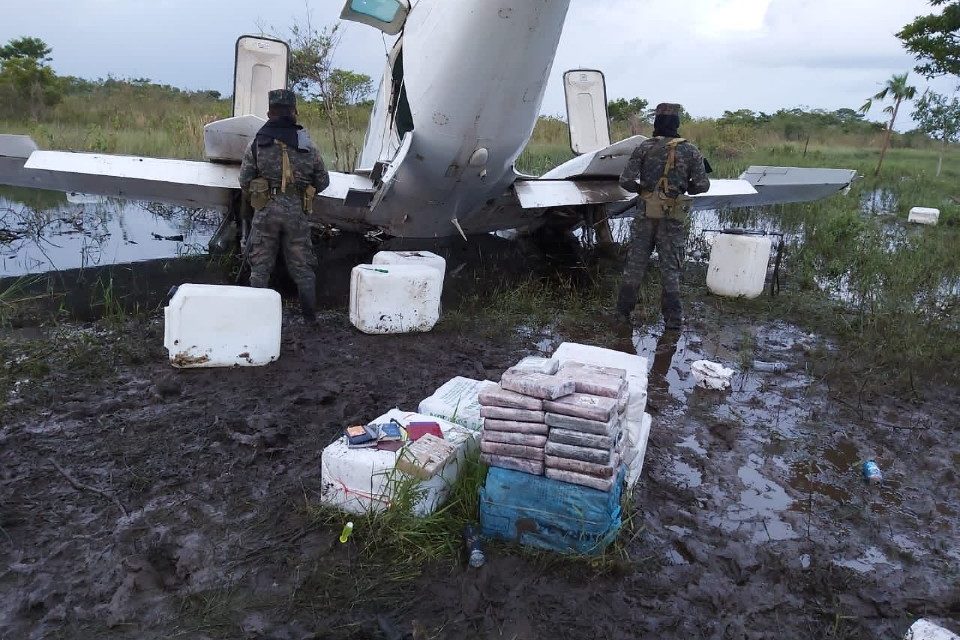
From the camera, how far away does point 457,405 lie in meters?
3.72

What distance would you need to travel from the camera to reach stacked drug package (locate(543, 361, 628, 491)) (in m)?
2.75

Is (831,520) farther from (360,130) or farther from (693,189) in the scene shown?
(360,130)

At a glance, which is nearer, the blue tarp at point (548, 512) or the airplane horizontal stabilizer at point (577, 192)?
the blue tarp at point (548, 512)

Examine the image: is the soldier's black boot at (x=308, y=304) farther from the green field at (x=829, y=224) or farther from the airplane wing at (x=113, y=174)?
the green field at (x=829, y=224)

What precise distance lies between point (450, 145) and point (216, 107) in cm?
2068

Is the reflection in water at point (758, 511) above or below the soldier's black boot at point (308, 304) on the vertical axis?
below

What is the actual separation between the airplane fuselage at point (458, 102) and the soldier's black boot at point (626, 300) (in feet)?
5.78

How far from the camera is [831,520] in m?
3.35

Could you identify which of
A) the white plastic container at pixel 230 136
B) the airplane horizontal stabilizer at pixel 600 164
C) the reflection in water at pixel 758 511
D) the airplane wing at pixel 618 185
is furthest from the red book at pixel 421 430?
the airplane horizontal stabilizer at pixel 600 164

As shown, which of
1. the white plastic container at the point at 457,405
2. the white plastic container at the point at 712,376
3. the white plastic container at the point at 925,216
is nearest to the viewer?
the white plastic container at the point at 457,405

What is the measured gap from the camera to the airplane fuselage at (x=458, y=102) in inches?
211

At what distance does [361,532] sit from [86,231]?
914 cm

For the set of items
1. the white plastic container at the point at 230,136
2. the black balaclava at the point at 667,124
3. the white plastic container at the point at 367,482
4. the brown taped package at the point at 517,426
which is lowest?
the white plastic container at the point at 367,482

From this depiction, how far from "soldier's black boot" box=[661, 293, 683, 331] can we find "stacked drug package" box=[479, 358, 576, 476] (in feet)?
12.4
